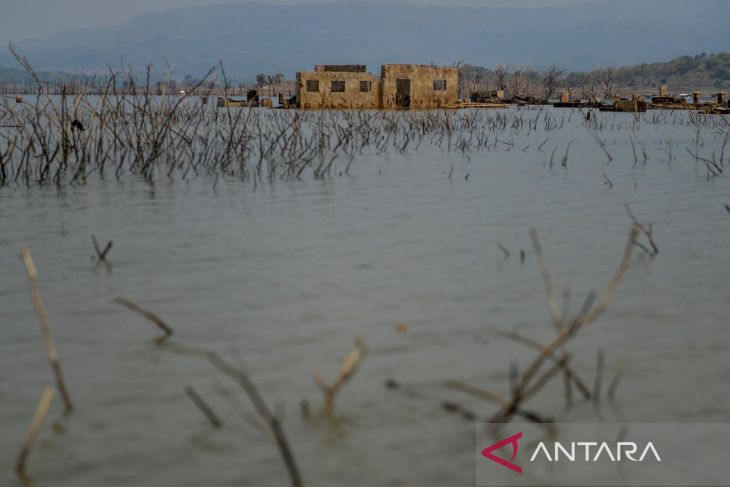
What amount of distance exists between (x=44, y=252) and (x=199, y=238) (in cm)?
129

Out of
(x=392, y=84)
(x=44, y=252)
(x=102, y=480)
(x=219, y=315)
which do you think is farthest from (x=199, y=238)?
(x=392, y=84)

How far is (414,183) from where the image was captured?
1309 cm

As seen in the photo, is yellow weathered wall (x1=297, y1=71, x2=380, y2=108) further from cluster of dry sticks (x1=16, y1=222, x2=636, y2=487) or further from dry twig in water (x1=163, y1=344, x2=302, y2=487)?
cluster of dry sticks (x1=16, y1=222, x2=636, y2=487)

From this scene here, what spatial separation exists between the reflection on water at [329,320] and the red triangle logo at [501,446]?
0.26ft

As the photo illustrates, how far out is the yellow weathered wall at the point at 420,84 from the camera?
41.4 meters

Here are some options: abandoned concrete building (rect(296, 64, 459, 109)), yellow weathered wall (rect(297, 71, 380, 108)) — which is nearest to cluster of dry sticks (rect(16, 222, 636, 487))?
abandoned concrete building (rect(296, 64, 459, 109))

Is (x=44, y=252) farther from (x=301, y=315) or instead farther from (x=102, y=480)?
(x=102, y=480)

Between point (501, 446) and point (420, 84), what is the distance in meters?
39.8

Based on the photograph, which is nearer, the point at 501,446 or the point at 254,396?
the point at 501,446

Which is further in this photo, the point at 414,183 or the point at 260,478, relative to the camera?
the point at 414,183

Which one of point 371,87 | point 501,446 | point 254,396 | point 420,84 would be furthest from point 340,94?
point 501,446

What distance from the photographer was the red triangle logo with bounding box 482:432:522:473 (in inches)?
134

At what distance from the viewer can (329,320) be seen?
5297mm

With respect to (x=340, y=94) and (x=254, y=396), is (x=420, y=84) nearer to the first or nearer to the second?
(x=340, y=94)
